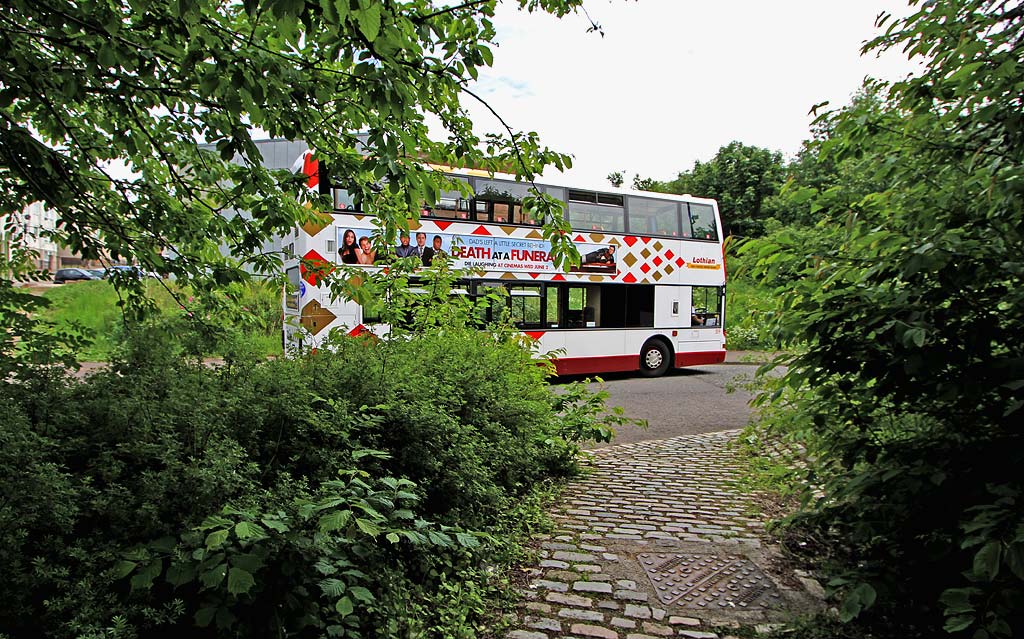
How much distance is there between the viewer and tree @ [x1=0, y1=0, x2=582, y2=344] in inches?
97.7

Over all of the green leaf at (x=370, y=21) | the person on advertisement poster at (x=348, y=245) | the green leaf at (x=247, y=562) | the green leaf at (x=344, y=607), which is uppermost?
the person on advertisement poster at (x=348, y=245)

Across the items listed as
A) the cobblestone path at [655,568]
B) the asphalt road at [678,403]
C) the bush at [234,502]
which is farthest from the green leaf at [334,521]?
the asphalt road at [678,403]

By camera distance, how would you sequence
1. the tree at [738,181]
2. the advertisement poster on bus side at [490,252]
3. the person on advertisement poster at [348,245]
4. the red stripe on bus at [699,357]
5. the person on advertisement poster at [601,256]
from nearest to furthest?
the person on advertisement poster at [348,245], the advertisement poster on bus side at [490,252], the person on advertisement poster at [601,256], the red stripe on bus at [699,357], the tree at [738,181]

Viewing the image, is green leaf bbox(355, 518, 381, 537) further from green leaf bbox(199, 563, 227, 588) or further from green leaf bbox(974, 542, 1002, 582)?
green leaf bbox(974, 542, 1002, 582)

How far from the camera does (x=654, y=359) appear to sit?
14719mm

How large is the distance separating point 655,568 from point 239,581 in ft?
8.08

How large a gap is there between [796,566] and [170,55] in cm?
440

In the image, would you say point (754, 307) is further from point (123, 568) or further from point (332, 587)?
point (123, 568)

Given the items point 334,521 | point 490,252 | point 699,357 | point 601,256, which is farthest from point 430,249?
point 334,521

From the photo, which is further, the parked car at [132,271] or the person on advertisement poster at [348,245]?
the person on advertisement poster at [348,245]

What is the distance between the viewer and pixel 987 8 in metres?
2.77

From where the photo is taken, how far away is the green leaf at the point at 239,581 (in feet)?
6.62

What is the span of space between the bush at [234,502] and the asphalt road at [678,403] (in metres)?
4.18

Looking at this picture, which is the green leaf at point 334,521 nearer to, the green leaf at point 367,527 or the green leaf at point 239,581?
the green leaf at point 367,527
